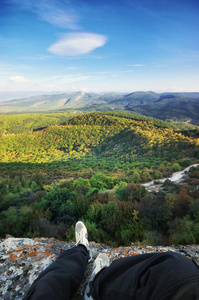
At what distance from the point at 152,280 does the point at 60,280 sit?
3.02 feet

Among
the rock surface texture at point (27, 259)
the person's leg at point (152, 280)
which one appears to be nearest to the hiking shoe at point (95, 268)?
the person's leg at point (152, 280)

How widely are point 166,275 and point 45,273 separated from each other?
4.01ft

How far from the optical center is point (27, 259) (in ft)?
7.54

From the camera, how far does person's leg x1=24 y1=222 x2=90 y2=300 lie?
1.34m

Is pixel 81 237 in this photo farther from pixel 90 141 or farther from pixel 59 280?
pixel 90 141

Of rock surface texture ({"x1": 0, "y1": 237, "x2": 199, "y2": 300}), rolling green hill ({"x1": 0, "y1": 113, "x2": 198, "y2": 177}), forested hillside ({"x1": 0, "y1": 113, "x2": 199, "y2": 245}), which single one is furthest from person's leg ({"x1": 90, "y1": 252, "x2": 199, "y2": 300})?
rolling green hill ({"x1": 0, "y1": 113, "x2": 198, "y2": 177})

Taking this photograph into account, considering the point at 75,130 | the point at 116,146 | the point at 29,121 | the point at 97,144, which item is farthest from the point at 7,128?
the point at 116,146

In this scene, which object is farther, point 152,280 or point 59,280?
point 59,280

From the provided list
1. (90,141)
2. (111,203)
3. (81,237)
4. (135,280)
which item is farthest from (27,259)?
(90,141)

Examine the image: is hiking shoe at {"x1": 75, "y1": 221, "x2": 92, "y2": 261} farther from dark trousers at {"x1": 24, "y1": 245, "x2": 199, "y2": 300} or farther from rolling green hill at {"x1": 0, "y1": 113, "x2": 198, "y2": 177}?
rolling green hill at {"x1": 0, "y1": 113, "x2": 198, "y2": 177}

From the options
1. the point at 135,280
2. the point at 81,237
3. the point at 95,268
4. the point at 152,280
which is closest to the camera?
the point at 152,280

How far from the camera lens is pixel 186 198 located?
6.55m

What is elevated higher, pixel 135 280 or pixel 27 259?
pixel 135 280

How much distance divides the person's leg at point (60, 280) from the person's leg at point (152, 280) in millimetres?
252
